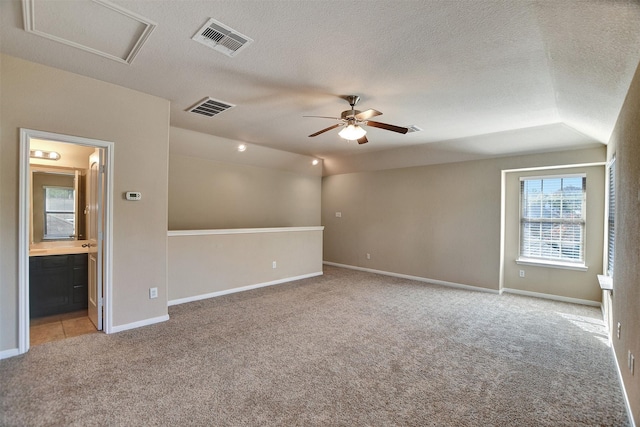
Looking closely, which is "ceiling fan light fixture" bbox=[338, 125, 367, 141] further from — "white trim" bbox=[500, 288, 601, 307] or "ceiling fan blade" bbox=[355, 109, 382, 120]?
"white trim" bbox=[500, 288, 601, 307]

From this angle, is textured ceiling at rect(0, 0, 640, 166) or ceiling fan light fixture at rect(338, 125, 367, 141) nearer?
textured ceiling at rect(0, 0, 640, 166)

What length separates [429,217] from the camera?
594 cm

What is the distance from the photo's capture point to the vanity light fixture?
13.8 ft

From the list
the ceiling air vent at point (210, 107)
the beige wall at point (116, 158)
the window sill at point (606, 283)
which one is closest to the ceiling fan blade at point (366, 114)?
the ceiling air vent at point (210, 107)

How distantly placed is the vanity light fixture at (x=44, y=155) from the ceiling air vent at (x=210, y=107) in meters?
2.39

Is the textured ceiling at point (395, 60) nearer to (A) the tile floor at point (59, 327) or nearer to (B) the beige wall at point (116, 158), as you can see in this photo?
(B) the beige wall at point (116, 158)

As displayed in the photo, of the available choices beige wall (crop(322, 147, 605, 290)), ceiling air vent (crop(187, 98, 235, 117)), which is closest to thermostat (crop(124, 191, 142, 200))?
ceiling air vent (crop(187, 98, 235, 117))

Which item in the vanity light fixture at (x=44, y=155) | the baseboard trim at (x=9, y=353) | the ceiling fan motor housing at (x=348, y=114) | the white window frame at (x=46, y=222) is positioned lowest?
the baseboard trim at (x=9, y=353)

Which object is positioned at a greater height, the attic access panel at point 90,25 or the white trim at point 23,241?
the attic access panel at point 90,25

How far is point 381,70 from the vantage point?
2.73 m

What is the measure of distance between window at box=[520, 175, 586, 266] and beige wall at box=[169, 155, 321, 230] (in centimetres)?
467

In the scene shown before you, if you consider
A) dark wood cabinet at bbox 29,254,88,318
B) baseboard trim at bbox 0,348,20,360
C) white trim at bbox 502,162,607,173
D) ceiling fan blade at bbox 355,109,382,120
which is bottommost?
baseboard trim at bbox 0,348,20,360

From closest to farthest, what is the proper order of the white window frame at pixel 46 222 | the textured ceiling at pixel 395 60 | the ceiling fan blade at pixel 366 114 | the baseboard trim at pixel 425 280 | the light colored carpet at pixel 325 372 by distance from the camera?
the textured ceiling at pixel 395 60, the light colored carpet at pixel 325 372, the ceiling fan blade at pixel 366 114, the white window frame at pixel 46 222, the baseboard trim at pixel 425 280

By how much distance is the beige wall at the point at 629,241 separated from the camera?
1.92 m
